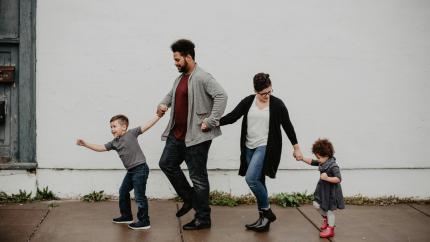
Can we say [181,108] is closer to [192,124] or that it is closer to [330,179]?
[192,124]

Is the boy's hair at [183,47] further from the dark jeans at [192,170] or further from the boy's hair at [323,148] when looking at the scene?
the boy's hair at [323,148]

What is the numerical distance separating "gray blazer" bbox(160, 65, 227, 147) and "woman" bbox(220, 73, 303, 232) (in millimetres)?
230

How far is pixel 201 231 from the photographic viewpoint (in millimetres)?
5379

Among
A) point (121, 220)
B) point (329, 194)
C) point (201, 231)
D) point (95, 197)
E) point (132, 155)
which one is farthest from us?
point (95, 197)

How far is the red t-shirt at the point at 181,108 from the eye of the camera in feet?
17.4

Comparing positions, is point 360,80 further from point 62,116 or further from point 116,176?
point 62,116

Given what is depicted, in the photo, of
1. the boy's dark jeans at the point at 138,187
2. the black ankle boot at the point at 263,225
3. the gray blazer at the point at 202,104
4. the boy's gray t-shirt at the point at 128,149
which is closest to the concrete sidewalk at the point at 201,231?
the black ankle boot at the point at 263,225

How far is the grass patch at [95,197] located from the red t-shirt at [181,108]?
1.64 m

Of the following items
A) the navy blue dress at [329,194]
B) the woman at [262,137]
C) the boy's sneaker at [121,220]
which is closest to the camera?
the navy blue dress at [329,194]

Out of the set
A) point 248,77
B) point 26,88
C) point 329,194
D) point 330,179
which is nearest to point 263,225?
point 329,194

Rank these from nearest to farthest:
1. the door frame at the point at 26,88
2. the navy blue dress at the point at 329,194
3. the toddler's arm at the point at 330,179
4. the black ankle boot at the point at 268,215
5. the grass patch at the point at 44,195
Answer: the toddler's arm at the point at 330,179
the navy blue dress at the point at 329,194
the black ankle boot at the point at 268,215
the door frame at the point at 26,88
the grass patch at the point at 44,195

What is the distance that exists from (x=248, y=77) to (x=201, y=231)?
81.7 inches

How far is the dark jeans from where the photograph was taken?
5281mm

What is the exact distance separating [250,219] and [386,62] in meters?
2.68
